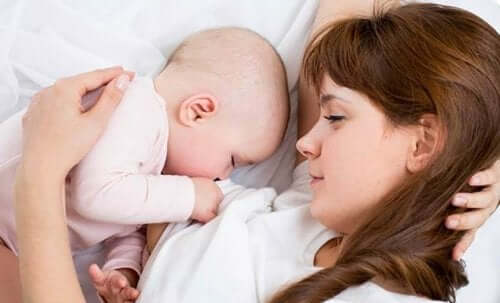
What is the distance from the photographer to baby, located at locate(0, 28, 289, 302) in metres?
1.23

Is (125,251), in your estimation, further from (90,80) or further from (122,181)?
(90,80)

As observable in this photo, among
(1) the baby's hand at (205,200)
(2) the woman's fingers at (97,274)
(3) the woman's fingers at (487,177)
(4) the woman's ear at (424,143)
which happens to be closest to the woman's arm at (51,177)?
(2) the woman's fingers at (97,274)

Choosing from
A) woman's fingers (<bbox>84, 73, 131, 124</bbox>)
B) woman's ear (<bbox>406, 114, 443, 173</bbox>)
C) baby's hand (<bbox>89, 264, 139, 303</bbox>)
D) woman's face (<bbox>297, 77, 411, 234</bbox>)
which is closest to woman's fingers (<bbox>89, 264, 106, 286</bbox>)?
baby's hand (<bbox>89, 264, 139, 303</bbox>)

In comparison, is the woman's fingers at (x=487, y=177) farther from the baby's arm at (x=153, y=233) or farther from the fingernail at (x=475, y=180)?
the baby's arm at (x=153, y=233)

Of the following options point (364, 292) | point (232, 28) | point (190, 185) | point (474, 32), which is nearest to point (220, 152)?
point (190, 185)

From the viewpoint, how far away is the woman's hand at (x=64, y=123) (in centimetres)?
114

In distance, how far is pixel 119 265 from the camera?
1.37m

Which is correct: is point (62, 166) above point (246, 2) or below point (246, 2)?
below

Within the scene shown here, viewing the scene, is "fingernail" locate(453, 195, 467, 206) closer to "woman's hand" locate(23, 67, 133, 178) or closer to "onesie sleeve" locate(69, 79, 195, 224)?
"onesie sleeve" locate(69, 79, 195, 224)

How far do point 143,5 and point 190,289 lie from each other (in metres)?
0.73

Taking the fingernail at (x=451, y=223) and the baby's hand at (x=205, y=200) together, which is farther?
the baby's hand at (x=205, y=200)

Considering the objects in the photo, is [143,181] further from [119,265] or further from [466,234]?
[466,234]

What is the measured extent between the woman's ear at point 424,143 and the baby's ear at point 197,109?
0.38m

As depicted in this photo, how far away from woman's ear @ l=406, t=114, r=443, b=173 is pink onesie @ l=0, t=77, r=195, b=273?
396 mm
